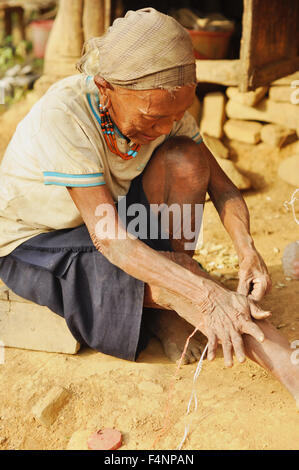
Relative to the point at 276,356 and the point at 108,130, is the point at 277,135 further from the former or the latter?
the point at 276,356

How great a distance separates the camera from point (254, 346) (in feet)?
6.75

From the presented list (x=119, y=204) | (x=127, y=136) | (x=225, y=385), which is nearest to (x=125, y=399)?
(x=225, y=385)

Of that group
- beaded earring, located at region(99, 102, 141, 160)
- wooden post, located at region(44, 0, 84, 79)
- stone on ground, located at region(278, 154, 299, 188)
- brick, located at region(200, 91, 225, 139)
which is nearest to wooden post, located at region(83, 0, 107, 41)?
wooden post, located at region(44, 0, 84, 79)

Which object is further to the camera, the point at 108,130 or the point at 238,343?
the point at 108,130

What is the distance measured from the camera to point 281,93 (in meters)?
4.38

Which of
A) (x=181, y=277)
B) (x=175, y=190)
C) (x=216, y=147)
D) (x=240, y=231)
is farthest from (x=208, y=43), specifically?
(x=181, y=277)

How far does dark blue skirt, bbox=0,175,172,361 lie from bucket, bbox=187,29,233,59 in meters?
2.86

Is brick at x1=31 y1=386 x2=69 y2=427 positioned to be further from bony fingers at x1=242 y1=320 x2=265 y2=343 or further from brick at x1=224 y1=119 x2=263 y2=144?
brick at x1=224 y1=119 x2=263 y2=144

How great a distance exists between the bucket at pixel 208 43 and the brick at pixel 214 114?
35 centimetres

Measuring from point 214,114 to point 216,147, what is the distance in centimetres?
35

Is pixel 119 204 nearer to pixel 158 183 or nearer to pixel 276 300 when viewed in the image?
pixel 158 183

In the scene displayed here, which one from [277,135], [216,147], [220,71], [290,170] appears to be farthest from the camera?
[216,147]

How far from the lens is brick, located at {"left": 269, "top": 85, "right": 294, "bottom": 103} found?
434 cm

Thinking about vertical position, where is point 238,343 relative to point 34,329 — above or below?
above
